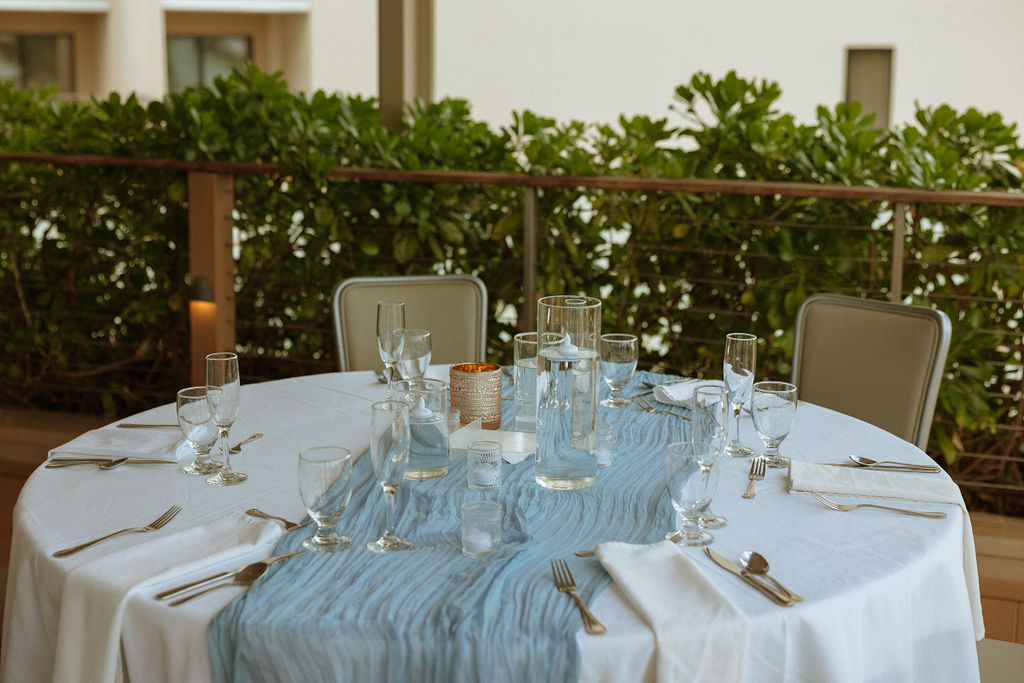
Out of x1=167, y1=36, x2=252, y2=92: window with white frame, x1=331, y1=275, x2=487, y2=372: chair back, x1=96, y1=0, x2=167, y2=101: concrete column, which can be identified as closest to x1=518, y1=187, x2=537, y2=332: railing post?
x1=331, y1=275, x2=487, y2=372: chair back

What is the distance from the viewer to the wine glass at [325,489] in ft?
4.17

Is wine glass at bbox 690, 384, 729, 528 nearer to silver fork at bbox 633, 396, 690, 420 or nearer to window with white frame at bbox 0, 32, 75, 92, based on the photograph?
silver fork at bbox 633, 396, 690, 420

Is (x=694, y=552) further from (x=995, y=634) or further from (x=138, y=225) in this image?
(x=138, y=225)

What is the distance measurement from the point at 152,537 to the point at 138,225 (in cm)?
299

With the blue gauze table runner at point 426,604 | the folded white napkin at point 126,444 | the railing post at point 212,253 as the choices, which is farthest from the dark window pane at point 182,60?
the blue gauze table runner at point 426,604

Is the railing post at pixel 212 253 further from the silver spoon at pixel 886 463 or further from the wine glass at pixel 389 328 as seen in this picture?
the silver spoon at pixel 886 463

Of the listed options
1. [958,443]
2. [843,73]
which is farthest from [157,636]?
[843,73]

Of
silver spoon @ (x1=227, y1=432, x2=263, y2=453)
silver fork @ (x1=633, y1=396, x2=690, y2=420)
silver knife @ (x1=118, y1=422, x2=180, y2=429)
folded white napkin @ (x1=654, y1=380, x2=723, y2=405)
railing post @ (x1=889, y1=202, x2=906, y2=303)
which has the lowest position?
silver spoon @ (x1=227, y1=432, x2=263, y2=453)

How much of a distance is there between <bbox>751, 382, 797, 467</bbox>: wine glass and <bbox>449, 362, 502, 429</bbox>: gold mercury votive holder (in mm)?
469

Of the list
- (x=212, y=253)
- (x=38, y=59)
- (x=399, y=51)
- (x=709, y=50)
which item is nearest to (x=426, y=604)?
(x=212, y=253)

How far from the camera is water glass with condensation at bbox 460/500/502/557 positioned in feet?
4.30

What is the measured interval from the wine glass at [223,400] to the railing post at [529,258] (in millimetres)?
1907

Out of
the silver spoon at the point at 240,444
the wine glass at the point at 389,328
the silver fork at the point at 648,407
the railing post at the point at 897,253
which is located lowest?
the silver spoon at the point at 240,444

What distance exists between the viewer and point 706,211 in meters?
3.63
